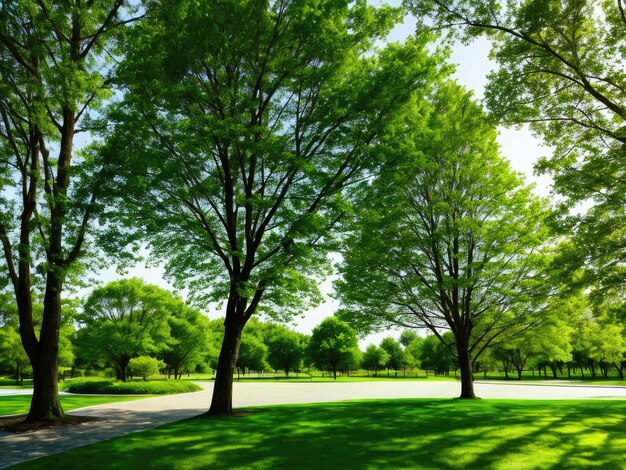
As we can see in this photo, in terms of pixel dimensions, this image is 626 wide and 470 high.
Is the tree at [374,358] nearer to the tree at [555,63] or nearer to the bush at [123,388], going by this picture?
the bush at [123,388]

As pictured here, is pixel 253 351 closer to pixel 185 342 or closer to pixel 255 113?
pixel 185 342

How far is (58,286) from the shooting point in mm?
15141

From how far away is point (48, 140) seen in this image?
17125mm

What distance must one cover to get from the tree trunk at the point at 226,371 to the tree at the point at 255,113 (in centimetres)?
5

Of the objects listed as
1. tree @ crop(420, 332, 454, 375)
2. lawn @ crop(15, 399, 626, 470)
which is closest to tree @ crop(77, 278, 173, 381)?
lawn @ crop(15, 399, 626, 470)

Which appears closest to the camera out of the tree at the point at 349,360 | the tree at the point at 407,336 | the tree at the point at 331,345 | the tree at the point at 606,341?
the tree at the point at 606,341

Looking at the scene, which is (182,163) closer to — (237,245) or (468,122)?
(237,245)

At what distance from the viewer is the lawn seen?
836 centimetres

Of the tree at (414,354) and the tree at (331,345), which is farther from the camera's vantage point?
the tree at (414,354)

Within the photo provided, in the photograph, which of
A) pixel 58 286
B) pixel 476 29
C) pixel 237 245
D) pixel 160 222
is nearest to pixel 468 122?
pixel 476 29

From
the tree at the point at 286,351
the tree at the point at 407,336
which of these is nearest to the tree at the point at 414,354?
the tree at the point at 407,336

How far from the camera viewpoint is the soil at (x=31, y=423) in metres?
13.2

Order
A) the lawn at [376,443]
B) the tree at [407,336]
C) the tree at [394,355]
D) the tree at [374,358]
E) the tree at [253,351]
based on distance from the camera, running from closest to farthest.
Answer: the lawn at [376,443], the tree at [253,351], the tree at [374,358], the tree at [394,355], the tree at [407,336]

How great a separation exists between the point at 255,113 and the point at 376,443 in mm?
11329
